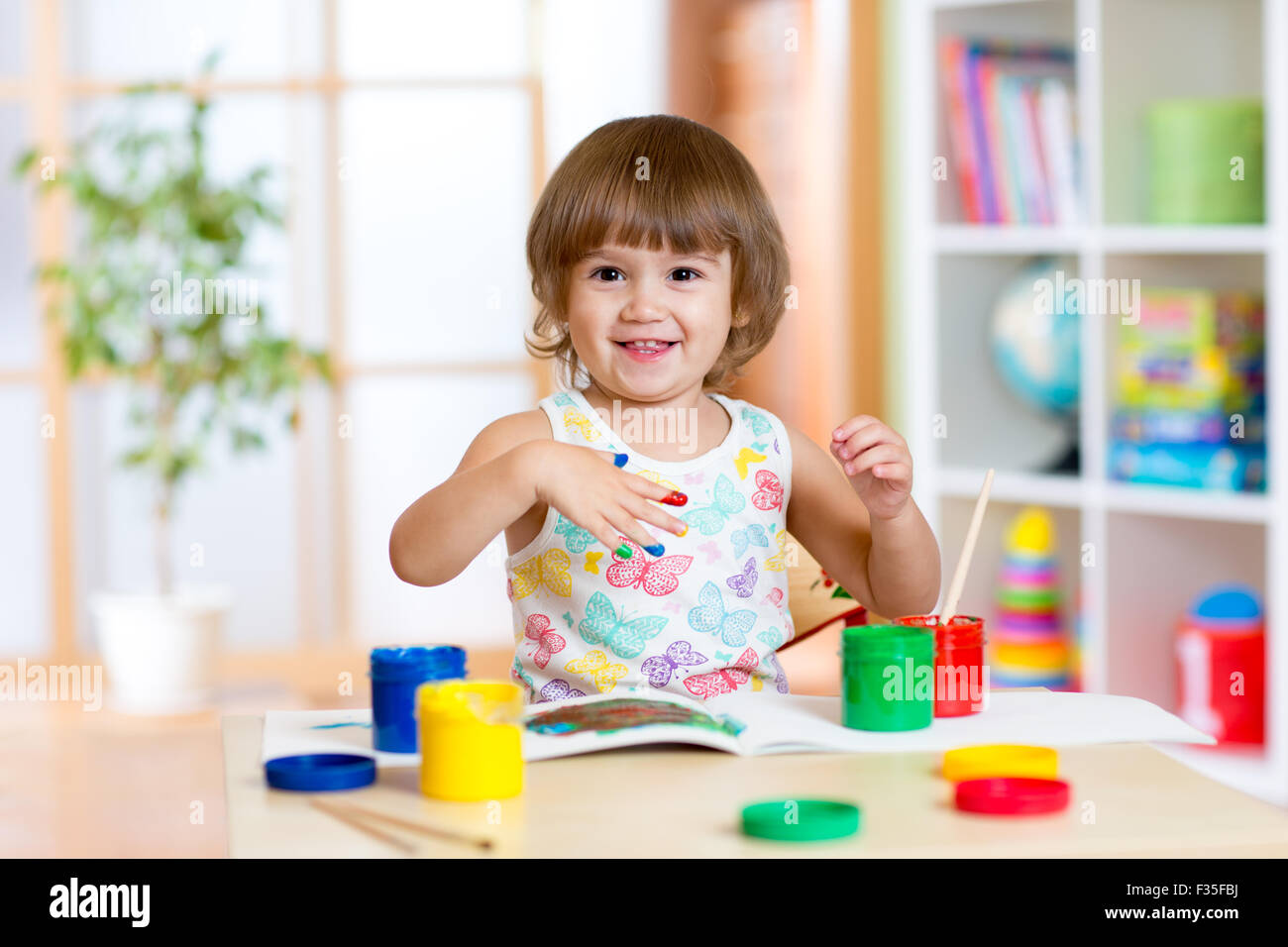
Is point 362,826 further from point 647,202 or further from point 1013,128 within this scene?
point 1013,128

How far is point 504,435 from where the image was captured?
4.38ft

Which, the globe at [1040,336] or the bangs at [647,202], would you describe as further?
the globe at [1040,336]

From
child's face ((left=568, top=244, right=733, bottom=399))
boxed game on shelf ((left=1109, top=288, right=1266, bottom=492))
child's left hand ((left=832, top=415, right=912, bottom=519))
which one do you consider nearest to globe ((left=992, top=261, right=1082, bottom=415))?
boxed game on shelf ((left=1109, top=288, right=1266, bottom=492))

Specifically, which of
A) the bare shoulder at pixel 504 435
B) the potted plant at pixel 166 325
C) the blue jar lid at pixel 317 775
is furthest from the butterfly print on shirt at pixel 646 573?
the potted plant at pixel 166 325

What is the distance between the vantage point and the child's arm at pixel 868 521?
1.17 m

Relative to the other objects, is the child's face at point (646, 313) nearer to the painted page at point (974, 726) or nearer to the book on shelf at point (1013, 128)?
the painted page at point (974, 726)

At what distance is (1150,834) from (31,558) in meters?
3.47

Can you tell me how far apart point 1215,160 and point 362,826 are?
2.23 m

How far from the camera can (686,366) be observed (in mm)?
1356

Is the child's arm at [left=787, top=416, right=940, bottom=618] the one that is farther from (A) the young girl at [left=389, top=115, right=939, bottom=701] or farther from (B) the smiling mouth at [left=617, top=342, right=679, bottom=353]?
(B) the smiling mouth at [left=617, top=342, right=679, bottom=353]

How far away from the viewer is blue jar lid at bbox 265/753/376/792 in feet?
2.80

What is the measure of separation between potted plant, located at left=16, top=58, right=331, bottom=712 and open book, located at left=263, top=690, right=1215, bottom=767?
2440mm

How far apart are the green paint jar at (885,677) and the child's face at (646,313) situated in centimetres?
43
